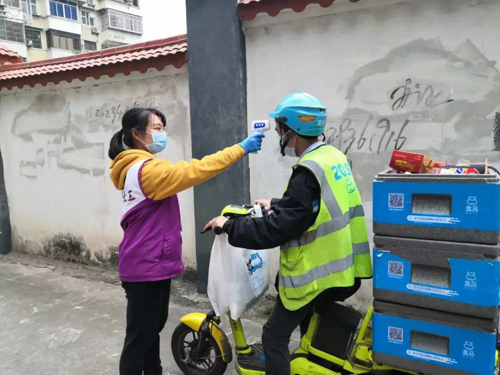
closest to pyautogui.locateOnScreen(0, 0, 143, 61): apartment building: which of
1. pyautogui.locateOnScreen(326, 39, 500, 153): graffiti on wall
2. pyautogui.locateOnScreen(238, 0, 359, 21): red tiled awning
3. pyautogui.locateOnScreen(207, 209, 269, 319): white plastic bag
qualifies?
pyautogui.locateOnScreen(238, 0, 359, 21): red tiled awning

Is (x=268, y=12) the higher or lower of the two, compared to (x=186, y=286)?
higher

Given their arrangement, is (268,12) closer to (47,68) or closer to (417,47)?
(417,47)

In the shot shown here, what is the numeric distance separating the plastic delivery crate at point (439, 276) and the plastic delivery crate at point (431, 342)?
0.18 ft

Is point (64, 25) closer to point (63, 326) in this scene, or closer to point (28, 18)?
point (28, 18)

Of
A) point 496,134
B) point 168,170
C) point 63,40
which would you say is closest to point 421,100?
point 496,134

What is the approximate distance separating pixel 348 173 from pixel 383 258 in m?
0.48

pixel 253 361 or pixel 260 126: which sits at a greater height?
pixel 260 126

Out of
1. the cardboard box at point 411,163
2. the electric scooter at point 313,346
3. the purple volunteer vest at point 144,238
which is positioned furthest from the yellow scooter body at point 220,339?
the cardboard box at point 411,163

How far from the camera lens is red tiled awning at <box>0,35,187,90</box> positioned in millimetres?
4445

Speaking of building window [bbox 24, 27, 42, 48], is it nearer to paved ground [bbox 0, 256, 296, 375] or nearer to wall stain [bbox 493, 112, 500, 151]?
paved ground [bbox 0, 256, 296, 375]

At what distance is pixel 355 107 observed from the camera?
356cm

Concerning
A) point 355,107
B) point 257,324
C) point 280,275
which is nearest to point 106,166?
point 257,324

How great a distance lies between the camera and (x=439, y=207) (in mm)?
1786

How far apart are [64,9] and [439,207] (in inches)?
1407
